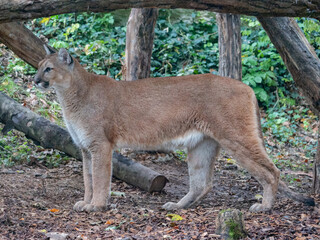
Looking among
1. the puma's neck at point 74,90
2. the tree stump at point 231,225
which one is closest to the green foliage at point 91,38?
the puma's neck at point 74,90

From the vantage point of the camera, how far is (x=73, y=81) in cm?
622

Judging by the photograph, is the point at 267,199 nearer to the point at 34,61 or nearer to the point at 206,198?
the point at 206,198

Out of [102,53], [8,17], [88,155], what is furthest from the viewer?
[102,53]

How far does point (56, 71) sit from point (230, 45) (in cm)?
383

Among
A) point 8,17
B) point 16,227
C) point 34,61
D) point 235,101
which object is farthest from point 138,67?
point 16,227

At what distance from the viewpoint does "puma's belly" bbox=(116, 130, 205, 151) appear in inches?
241

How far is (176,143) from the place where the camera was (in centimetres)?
629

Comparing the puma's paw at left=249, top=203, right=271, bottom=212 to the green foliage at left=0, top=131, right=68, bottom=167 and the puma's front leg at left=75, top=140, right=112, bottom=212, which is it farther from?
the green foliage at left=0, top=131, right=68, bottom=167

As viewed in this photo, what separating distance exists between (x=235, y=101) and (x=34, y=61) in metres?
3.50

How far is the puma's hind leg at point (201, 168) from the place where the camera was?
6.43 meters

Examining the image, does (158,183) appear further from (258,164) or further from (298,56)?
(298,56)

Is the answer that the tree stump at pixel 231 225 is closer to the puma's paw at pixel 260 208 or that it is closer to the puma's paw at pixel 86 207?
the puma's paw at pixel 260 208

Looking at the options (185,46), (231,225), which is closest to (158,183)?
(231,225)

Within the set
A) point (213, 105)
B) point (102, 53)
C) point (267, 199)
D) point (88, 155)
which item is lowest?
point (267, 199)
